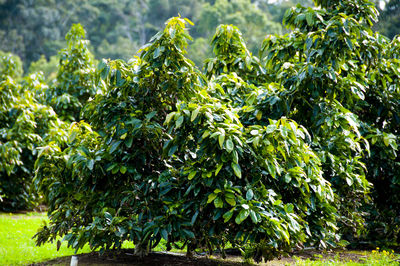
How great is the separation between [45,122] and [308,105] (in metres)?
6.93

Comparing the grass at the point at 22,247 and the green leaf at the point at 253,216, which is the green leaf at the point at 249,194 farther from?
the grass at the point at 22,247

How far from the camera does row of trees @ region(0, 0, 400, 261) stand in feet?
12.8

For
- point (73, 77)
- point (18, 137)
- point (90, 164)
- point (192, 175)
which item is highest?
point (73, 77)

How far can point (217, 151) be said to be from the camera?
150 inches

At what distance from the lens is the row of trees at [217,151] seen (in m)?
3.89

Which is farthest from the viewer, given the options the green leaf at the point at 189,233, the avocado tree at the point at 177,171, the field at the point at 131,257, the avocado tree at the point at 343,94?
the field at the point at 131,257

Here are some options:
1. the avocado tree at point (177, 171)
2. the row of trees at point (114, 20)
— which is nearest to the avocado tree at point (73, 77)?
the avocado tree at point (177, 171)

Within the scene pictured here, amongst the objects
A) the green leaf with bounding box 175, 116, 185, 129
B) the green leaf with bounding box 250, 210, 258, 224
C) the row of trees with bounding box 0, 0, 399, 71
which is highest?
the row of trees with bounding box 0, 0, 399, 71

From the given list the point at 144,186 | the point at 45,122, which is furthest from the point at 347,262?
the point at 45,122

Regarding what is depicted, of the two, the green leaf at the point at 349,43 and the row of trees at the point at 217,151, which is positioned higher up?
the green leaf at the point at 349,43

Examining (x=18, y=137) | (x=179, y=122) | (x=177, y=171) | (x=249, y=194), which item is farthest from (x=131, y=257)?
(x=18, y=137)

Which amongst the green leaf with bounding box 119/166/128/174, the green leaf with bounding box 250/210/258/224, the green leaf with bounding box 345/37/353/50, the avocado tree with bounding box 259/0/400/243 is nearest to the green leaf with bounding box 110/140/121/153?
the green leaf with bounding box 119/166/128/174

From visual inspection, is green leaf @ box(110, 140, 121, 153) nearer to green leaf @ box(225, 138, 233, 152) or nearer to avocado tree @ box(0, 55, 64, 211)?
green leaf @ box(225, 138, 233, 152)

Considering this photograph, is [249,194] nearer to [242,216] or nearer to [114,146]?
[242,216]
